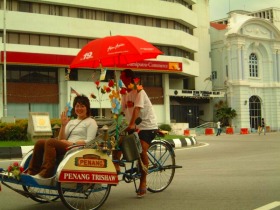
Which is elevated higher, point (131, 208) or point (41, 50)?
point (41, 50)

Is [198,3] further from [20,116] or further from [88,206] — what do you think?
[88,206]

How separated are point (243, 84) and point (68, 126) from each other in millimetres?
43868

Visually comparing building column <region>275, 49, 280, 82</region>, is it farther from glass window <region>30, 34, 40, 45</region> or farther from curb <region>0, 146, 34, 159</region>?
curb <region>0, 146, 34, 159</region>

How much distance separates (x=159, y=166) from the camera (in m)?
6.99

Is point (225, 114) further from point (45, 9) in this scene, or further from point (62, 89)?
point (45, 9)

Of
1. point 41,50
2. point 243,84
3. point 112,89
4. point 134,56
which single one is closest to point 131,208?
point 112,89

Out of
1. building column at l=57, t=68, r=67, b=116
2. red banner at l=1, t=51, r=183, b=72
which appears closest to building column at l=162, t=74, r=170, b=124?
red banner at l=1, t=51, r=183, b=72

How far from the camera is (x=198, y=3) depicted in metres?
50.6

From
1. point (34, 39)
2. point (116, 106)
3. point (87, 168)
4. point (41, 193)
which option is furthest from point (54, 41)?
point (87, 168)

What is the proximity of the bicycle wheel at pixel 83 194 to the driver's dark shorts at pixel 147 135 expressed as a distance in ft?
3.63

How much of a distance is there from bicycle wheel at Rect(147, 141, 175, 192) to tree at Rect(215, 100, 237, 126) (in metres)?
40.6

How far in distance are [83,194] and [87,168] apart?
0.39m

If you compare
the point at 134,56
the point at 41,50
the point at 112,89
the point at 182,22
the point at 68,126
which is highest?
the point at 182,22

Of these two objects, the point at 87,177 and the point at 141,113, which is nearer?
the point at 87,177
